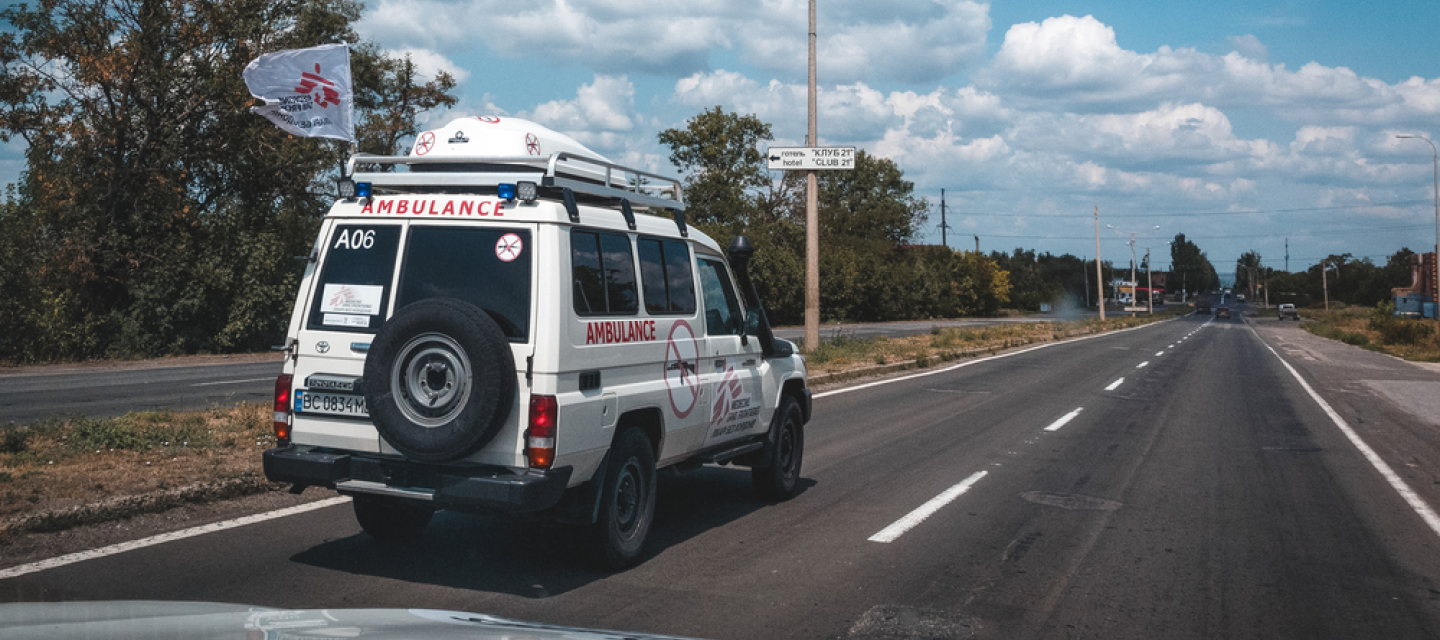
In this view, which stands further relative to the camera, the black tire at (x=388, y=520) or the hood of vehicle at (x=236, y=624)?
the black tire at (x=388, y=520)

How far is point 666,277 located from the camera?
6.39m

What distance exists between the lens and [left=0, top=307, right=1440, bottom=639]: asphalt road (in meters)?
4.91

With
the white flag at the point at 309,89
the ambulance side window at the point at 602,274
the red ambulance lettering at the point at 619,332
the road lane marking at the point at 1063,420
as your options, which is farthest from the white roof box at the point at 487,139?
the road lane marking at the point at 1063,420

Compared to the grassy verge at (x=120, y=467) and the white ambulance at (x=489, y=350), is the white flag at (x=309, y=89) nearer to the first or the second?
the grassy verge at (x=120, y=467)

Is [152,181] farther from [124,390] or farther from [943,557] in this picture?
[943,557]

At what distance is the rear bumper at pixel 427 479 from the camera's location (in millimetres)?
4852

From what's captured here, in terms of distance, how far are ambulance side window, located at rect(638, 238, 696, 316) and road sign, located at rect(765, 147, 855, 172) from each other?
14.0 metres

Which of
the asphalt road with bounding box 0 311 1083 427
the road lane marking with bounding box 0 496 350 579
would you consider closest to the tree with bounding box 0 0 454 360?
the asphalt road with bounding box 0 311 1083 427

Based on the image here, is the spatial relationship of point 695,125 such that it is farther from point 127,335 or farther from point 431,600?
point 431,600

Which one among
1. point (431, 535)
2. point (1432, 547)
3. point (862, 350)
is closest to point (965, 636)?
point (431, 535)

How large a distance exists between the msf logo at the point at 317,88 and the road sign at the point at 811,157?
1060 cm

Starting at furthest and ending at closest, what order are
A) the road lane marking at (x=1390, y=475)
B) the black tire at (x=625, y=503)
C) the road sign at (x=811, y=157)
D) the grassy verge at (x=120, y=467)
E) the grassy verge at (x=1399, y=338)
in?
the grassy verge at (x=1399, y=338), the road sign at (x=811, y=157), the road lane marking at (x=1390, y=475), the grassy verge at (x=120, y=467), the black tire at (x=625, y=503)

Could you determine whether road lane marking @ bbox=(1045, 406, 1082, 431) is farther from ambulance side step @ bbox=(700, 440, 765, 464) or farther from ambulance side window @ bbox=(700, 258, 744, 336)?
ambulance side window @ bbox=(700, 258, 744, 336)

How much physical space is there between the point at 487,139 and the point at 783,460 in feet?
11.2
